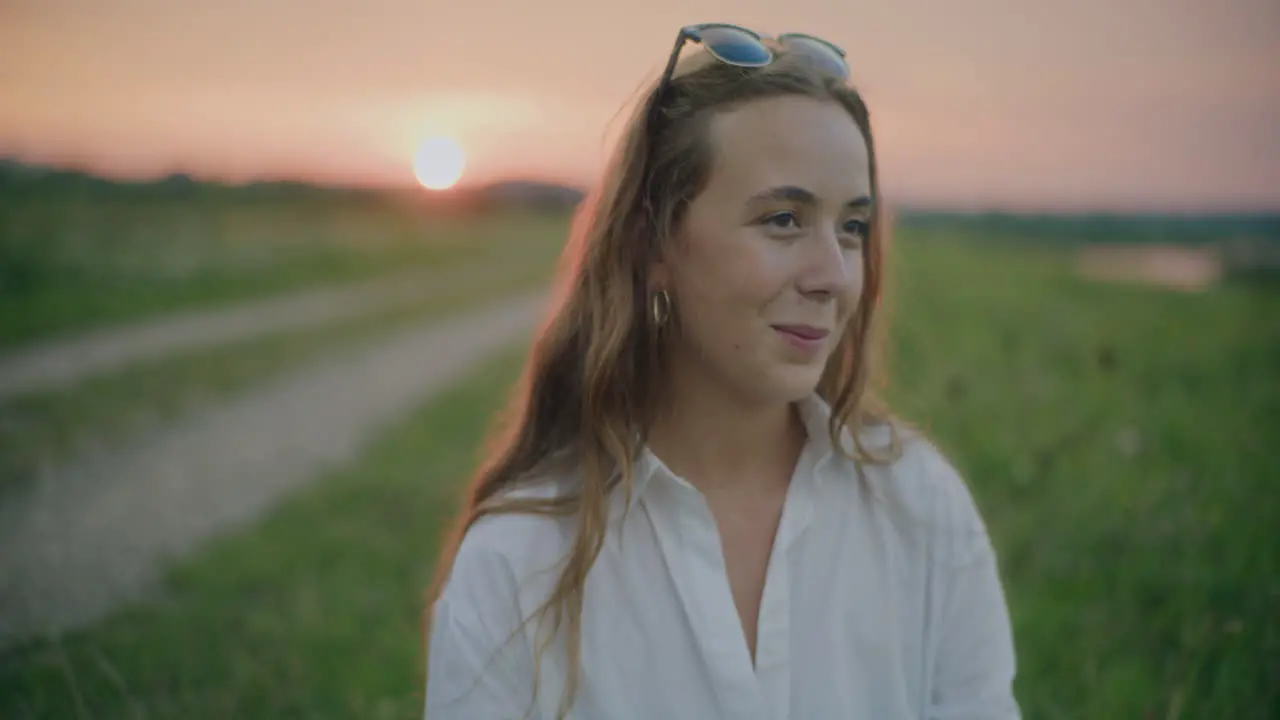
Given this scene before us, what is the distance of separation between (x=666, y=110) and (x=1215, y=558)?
3.16 m

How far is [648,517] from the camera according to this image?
1.78 metres

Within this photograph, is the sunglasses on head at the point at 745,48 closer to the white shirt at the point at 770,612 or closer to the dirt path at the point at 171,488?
the white shirt at the point at 770,612

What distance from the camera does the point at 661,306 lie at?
1.95m

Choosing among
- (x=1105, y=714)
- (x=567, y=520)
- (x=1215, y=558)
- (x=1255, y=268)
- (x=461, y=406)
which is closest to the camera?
(x=567, y=520)

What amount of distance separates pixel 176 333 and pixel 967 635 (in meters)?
11.1

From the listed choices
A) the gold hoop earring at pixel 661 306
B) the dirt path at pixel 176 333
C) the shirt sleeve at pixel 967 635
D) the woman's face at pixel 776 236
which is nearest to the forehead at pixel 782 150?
the woman's face at pixel 776 236

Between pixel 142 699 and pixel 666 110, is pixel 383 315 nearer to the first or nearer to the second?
pixel 142 699

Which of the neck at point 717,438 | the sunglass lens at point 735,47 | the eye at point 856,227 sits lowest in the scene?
the neck at point 717,438

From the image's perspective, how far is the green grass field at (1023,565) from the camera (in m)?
3.04

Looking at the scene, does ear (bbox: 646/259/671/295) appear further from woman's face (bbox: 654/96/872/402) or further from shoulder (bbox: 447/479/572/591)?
shoulder (bbox: 447/479/572/591)

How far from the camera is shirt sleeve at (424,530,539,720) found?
1637 millimetres

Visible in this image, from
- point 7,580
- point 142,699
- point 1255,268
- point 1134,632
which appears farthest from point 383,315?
point 1255,268

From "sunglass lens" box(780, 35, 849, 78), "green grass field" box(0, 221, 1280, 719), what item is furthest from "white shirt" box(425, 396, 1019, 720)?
"green grass field" box(0, 221, 1280, 719)

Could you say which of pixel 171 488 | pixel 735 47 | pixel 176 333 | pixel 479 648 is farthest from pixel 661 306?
pixel 176 333
